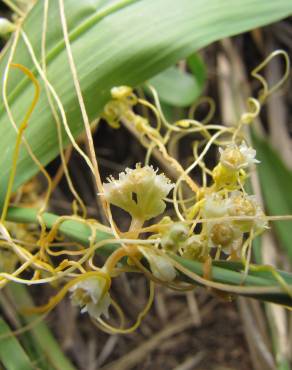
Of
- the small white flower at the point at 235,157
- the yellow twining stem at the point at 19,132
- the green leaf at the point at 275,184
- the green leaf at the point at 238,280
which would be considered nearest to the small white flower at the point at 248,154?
the small white flower at the point at 235,157

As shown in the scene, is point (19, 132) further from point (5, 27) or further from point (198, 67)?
point (198, 67)

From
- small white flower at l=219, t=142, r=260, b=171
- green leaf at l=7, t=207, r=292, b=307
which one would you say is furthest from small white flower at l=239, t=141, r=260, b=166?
green leaf at l=7, t=207, r=292, b=307

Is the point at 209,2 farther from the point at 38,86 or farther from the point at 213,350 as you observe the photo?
the point at 213,350

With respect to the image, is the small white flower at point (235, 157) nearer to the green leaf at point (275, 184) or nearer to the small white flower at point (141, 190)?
the small white flower at point (141, 190)

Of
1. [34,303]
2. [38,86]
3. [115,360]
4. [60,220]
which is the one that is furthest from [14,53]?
[115,360]

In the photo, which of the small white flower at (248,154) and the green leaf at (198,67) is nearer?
the small white flower at (248,154)
